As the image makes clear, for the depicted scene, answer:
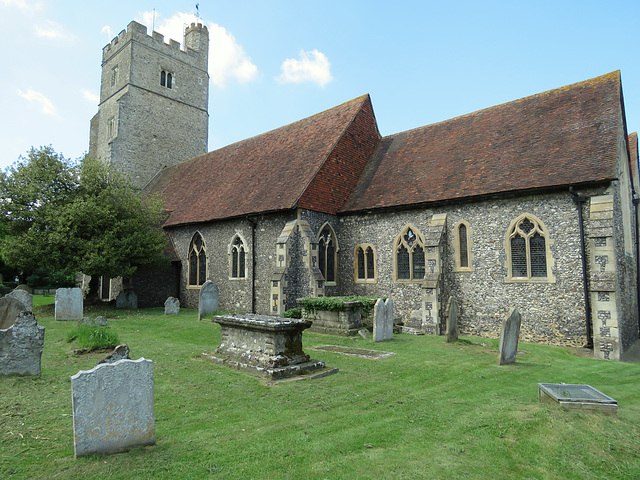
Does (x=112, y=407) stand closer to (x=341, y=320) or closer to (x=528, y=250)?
(x=341, y=320)

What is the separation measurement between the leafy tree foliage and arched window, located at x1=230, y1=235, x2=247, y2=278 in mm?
3529

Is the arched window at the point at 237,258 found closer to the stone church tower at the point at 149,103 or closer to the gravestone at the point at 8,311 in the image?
the gravestone at the point at 8,311

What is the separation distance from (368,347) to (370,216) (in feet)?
22.6

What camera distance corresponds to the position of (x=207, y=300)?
1529 centimetres

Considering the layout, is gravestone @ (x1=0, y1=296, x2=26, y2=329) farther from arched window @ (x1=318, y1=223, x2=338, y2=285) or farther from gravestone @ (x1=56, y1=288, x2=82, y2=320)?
arched window @ (x1=318, y1=223, x2=338, y2=285)

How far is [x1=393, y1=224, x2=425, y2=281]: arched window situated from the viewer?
14.3 metres

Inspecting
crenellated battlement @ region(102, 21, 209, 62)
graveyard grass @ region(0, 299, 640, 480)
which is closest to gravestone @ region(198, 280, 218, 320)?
graveyard grass @ region(0, 299, 640, 480)

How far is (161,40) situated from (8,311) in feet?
89.3

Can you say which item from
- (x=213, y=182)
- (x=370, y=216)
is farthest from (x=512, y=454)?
(x=213, y=182)

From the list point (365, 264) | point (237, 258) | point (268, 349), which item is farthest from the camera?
point (237, 258)

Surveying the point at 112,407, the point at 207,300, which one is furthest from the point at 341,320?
the point at 112,407

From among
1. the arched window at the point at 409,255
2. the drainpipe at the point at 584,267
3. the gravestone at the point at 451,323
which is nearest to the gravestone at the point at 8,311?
the gravestone at the point at 451,323

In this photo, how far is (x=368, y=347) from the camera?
10.0m

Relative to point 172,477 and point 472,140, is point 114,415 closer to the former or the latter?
point 172,477
